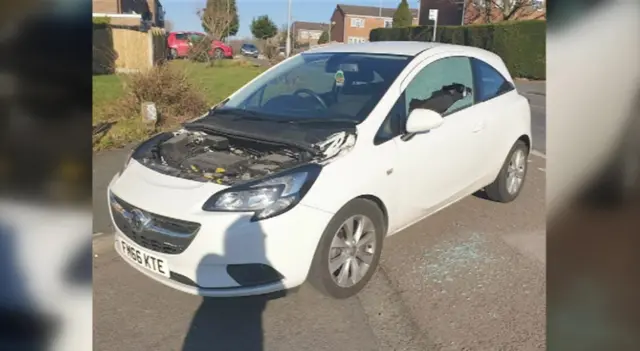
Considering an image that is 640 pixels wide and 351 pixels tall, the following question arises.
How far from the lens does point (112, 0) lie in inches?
57.6

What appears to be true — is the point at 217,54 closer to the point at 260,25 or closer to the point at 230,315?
the point at 260,25

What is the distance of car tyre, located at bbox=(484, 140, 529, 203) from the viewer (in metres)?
3.65

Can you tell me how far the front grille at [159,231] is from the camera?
83.8 inches

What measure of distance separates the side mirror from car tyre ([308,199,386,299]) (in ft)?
1.62

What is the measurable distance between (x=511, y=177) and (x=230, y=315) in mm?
2458

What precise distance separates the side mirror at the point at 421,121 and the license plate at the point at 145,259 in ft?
4.73

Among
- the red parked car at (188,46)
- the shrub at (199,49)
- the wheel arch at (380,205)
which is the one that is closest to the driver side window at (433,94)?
the wheel arch at (380,205)

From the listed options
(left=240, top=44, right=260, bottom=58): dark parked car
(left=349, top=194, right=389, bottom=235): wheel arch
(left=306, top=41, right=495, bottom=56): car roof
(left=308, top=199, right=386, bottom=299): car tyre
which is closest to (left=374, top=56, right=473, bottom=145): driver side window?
(left=306, top=41, right=495, bottom=56): car roof

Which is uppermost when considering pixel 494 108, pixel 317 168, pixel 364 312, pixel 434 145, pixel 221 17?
pixel 221 17

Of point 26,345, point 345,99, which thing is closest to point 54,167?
point 26,345

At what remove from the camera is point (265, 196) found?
2.16m

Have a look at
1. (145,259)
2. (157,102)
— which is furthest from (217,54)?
(145,259)

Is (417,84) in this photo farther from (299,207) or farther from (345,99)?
(299,207)

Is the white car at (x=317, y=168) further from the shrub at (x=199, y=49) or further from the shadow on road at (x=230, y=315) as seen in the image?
the shrub at (x=199, y=49)
